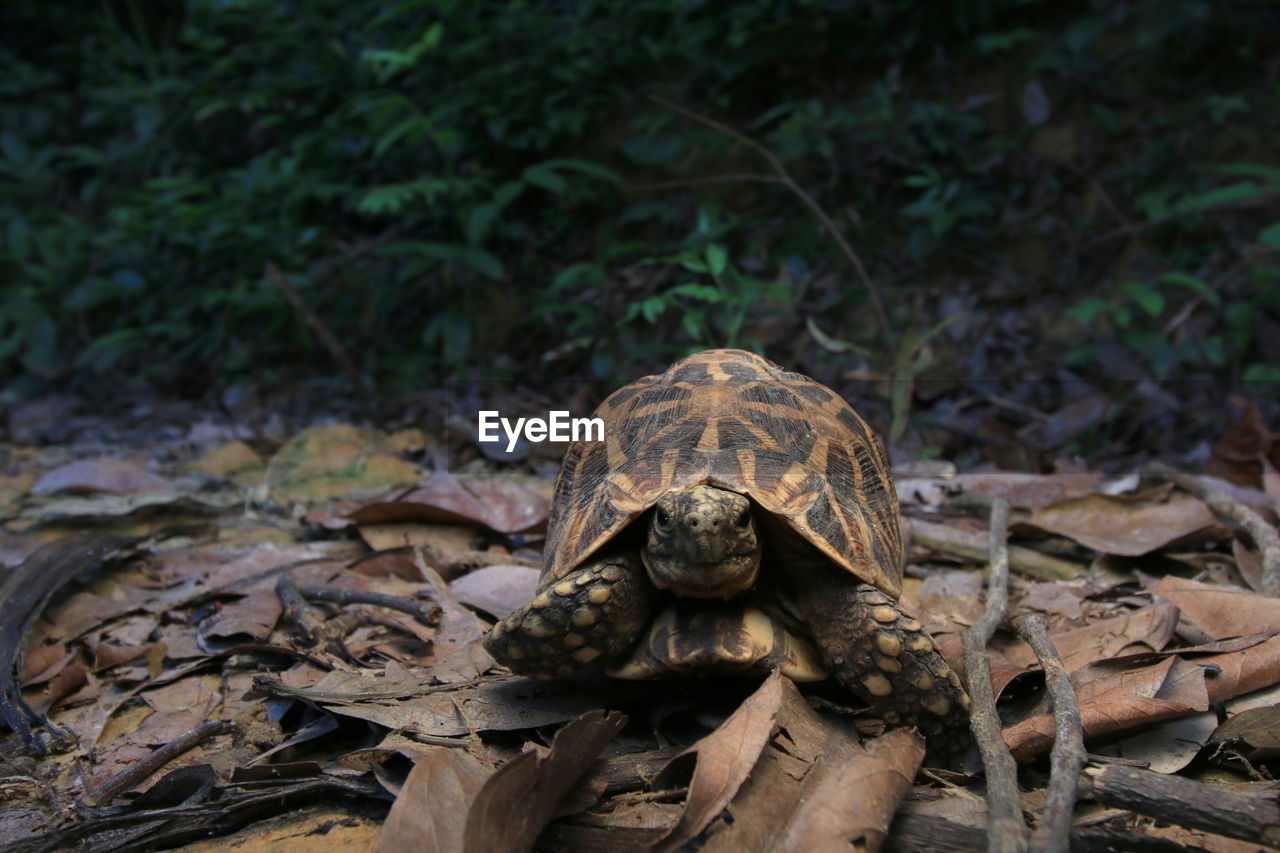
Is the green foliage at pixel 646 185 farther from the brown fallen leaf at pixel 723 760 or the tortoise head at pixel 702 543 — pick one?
the brown fallen leaf at pixel 723 760

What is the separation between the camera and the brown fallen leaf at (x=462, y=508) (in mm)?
3133

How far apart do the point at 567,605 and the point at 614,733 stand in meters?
0.25

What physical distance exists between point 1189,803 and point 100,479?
12.6 feet

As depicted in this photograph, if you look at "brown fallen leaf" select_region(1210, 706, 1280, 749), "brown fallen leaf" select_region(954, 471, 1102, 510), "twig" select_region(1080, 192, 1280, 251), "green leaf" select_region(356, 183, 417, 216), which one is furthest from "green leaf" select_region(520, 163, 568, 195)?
"brown fallen leaf" select_region(1210, 706, 1280, 749)

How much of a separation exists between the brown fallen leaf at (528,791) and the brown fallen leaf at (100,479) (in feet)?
9.48

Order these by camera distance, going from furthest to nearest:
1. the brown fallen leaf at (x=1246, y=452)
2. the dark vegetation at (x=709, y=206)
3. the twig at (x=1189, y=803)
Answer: the dark vegetation at (x=709, y=206) < the brown fallen leaf at (x=1246, y=452) < the twig at (x=1189, y=803)

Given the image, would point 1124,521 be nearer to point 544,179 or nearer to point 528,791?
point 528,791

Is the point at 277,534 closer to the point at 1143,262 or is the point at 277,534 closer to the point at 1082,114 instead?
the point at 1143,262

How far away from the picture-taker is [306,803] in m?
1.73

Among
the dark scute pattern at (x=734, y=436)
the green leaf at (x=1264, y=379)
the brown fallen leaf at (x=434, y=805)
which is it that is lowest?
the green leaf at (x=1264, y=379)

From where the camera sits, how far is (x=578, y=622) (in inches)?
70.2

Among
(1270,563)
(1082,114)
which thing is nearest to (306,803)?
(1270,563)

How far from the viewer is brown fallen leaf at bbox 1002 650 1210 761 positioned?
5.55 ft

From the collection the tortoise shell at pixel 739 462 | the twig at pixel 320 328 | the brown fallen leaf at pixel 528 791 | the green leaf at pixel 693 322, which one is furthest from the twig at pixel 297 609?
the twig at pixel 320 328
